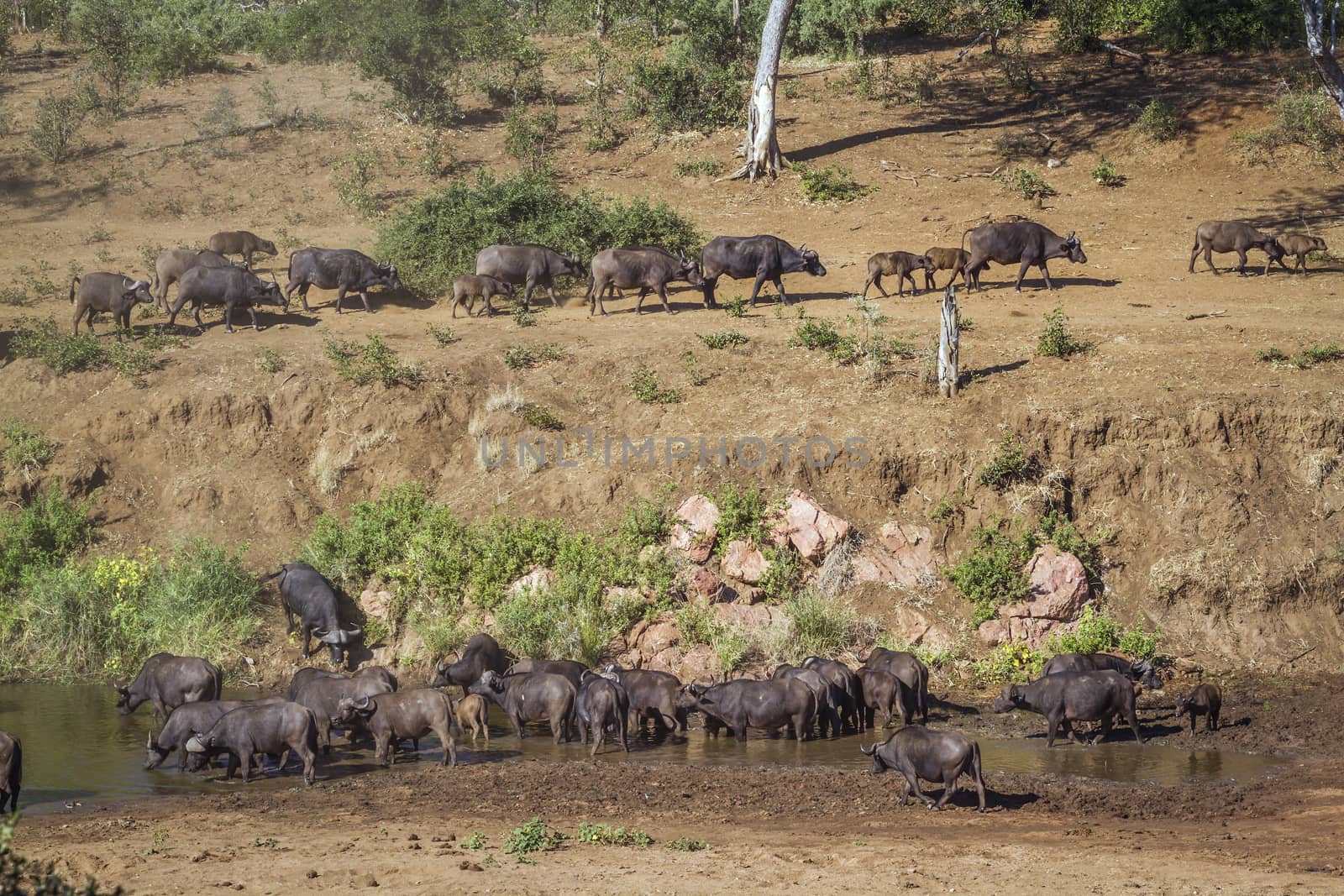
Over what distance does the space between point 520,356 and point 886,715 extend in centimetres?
905

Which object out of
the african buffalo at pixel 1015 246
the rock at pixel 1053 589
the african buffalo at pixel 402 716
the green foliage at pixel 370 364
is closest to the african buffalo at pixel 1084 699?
the rock at pixel 1053 589

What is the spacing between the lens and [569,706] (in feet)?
45.5

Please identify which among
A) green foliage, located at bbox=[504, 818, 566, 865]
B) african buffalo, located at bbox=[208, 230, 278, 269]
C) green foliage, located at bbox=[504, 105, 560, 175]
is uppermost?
green foliage, located at bbox=[504, 105, 560, 175]

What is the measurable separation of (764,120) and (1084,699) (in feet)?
66.6

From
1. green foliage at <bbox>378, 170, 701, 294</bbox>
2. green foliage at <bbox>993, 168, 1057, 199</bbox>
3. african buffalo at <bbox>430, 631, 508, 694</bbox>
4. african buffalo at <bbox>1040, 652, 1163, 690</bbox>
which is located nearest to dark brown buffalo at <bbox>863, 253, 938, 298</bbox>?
green foliage at <bbox>378, 170, 701, 294</bbox>

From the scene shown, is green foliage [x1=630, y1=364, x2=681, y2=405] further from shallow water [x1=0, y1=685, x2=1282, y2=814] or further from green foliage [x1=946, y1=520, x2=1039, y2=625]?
shallow water [x1=0, y1=685, x2=1282, y2=814]

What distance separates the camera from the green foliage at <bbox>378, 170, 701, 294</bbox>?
2461 cm

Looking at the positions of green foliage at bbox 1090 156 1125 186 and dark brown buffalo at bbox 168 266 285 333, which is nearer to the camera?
dark brown buffalo at bbox 168 266 285 333

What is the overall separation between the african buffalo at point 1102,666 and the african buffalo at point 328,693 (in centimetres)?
738

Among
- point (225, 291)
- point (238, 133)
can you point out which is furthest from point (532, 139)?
point (225, 291)

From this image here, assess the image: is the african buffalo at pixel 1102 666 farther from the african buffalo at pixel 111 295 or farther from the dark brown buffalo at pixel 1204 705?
the african buffalo at pixel 111 295

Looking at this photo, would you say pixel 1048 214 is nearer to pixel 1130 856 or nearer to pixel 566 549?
→ pixel 566 549

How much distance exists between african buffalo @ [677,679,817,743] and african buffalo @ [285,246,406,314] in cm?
1273

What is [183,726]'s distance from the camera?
1259 cm
